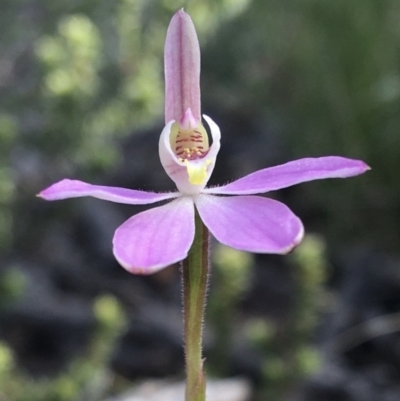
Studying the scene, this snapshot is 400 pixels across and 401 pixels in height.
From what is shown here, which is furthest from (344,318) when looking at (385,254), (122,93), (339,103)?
(122,93)

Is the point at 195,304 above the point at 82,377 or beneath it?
beneath

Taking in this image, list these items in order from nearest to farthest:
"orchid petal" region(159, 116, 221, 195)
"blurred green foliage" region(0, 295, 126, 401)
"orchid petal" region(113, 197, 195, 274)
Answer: "orchid petal" region(113, 197, 195, 274)
"orchid petal" region(159, 116, 221, 195)
"blurred green foliage" region(0, 295, 126, 401)

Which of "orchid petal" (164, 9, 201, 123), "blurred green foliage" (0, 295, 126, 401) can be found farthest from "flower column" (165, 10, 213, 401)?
"blurred green foliage" (0, 295, 126, 401)

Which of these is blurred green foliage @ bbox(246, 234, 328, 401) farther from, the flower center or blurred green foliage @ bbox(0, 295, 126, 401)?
the flower center

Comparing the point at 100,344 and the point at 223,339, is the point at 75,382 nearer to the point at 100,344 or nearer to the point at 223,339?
the point at 100,344

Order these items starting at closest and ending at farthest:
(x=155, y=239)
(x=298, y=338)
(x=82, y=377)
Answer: (x=155, y=239)
(x=82, y=377)
(x=298, y=338)

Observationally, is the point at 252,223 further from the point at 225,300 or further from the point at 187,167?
the point at 225,300

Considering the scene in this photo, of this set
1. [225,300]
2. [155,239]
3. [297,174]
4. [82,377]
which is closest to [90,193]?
[155,239]

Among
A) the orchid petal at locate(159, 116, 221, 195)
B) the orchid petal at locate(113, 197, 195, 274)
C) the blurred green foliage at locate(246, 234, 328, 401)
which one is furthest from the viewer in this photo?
the blurred green foliage at locate(246, 234, 328, 401)
